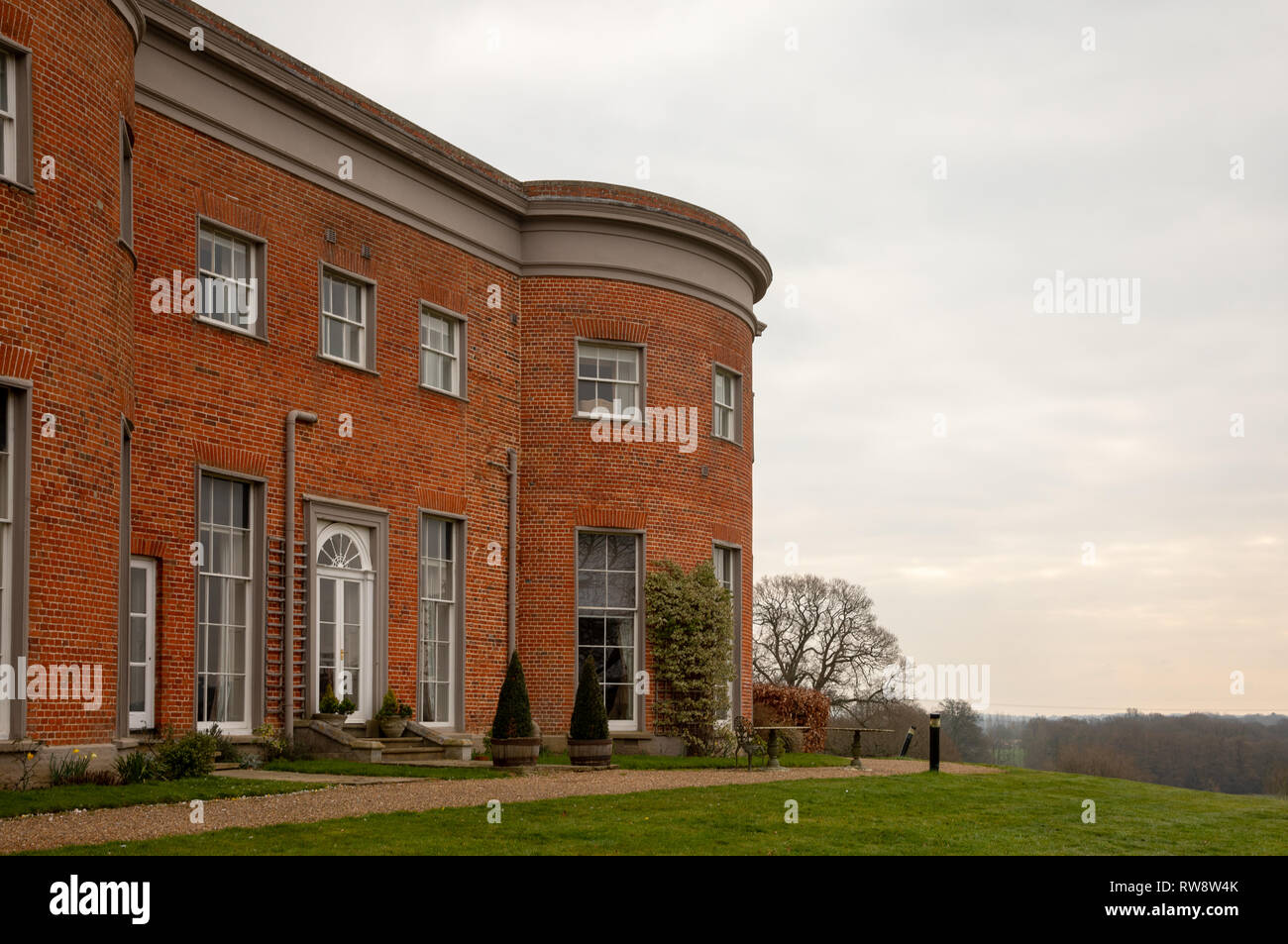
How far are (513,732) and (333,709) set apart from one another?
9.18 ft

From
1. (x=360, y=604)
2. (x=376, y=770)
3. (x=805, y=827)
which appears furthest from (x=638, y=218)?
(x=805, y=827)

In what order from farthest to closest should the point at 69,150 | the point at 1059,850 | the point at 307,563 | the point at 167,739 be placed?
the point at 307,563
the point at 167,739
the point at 69,150
the point at 1059,850

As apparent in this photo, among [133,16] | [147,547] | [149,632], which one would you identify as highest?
[133,16]

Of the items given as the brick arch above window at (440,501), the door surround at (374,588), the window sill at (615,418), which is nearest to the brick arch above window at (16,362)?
the door surround at (374,588)

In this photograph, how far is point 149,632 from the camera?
56.5 ft

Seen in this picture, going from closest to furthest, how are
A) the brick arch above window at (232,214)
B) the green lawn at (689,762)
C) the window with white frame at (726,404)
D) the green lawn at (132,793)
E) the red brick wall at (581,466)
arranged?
the green lawn at (132,793), the brick arch above window at (232,214), the green lawn at (689,762), the red brick wall at (581,466), the window with white frame at (726,404)

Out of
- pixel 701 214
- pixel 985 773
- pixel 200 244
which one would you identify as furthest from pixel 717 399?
pixel 200 244

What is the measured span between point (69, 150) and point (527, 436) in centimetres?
1135

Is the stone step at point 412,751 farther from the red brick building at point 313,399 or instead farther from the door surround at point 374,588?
the door surround at point 374,588

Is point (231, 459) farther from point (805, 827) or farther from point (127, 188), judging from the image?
point (805, 827)

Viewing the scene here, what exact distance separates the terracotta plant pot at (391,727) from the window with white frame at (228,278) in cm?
589

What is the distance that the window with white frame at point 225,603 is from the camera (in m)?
18.2
